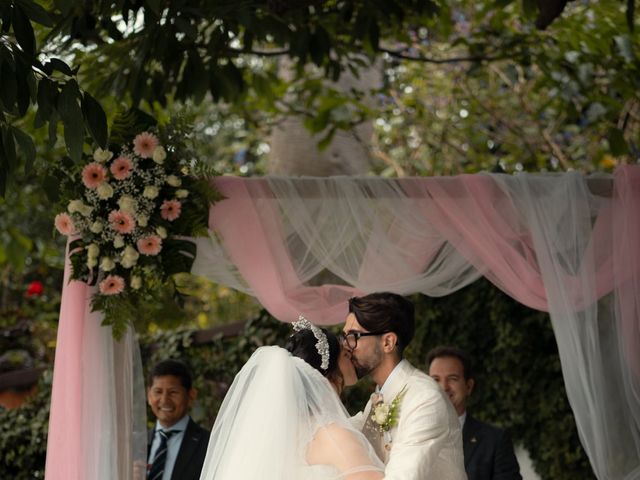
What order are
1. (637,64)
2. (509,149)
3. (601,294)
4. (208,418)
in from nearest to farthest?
(601,294)
(637,64)
(208,418)
(509,149)

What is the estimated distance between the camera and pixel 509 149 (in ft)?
33.9

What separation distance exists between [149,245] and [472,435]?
206 centimetres

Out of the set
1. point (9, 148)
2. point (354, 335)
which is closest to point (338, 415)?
point (354, 335)

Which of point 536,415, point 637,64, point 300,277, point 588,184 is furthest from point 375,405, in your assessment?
point 637,64

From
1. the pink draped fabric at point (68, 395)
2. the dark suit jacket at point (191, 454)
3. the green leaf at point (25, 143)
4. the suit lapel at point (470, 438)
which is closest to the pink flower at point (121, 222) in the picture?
the pink draped fabric at point (68, 395)

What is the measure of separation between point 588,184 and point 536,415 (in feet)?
7.75

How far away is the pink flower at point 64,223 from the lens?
584cm

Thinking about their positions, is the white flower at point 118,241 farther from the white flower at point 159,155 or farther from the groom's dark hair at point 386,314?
the groom's dark hair at point 386,314

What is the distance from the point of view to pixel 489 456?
20.3 ft

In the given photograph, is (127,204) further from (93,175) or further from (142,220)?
(93,175)

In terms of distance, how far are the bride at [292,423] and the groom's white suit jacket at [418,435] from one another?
0.38ft

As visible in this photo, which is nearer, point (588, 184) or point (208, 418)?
point (588, 184)

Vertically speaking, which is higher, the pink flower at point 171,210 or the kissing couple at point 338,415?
the pink flower at point 171,210

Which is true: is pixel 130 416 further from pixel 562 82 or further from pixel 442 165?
pixel 442 165
